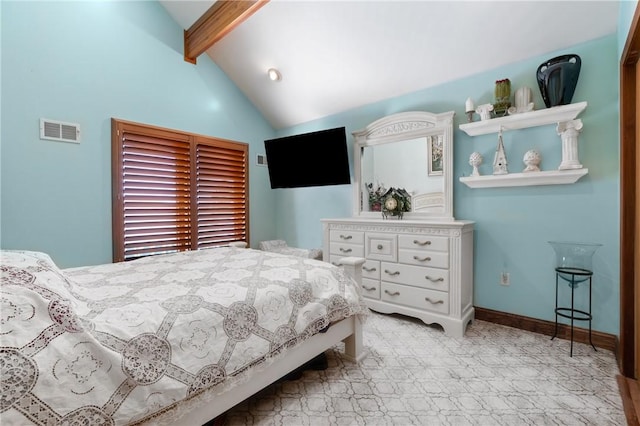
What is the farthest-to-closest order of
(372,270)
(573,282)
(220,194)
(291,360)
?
(220,194) < (372,270) < (573,282) < (291,360)

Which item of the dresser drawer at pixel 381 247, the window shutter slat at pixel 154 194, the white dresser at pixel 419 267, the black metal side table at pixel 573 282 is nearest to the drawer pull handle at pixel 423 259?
the white dresser at pixel 419 267

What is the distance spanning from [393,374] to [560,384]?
102 cm

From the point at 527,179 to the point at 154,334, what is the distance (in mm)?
2907

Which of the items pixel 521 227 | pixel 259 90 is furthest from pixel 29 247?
pixel 521 227

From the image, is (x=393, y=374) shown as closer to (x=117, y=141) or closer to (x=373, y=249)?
(x=373, y=249)

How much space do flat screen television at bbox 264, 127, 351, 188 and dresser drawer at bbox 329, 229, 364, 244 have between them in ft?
2.10

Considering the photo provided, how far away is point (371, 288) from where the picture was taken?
3.12m

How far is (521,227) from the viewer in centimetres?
265

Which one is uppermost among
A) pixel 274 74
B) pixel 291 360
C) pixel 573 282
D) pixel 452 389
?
pixel 274 74

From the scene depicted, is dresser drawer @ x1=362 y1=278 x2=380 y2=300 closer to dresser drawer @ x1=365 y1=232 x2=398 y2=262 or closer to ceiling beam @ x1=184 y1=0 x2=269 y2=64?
dresser drawer @ x1=365 y1=232 x2=398 y2=262

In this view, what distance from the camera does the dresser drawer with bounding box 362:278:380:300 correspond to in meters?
3.06

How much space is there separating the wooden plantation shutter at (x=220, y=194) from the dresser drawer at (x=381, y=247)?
1.99m

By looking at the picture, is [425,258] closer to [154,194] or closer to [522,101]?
[522,101]

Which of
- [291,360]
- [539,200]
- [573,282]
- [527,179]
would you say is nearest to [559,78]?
[527,179]
